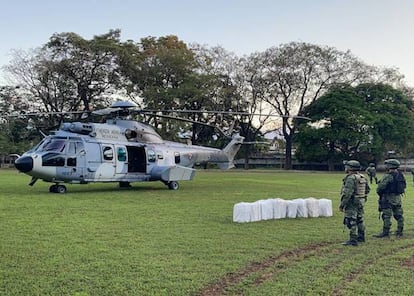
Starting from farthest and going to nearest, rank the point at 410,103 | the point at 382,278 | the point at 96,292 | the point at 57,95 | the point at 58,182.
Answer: the point at 410,103, the point at 57,95, the point at 58,182, the point at 382,278, the point at 96,292

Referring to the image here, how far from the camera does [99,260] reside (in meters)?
7.12

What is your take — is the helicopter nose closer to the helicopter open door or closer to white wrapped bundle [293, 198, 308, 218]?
the helicopter open door

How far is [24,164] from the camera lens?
56.2 ft

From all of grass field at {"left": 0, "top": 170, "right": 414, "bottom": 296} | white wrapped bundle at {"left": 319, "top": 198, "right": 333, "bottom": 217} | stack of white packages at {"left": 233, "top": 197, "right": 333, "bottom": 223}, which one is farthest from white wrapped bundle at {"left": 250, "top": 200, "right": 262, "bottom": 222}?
white wrapped bundle at {"left": 319, "top": 198, "right": 333, "bottom": 217}

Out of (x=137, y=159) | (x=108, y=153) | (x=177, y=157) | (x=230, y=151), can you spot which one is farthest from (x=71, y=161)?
(x=230, y=151)

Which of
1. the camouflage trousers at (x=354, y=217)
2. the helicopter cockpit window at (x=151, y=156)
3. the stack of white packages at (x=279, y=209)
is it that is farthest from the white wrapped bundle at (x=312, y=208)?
the helicopter cockpit window at (x=151, y=156)

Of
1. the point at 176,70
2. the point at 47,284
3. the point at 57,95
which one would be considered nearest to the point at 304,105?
the point at 176,70

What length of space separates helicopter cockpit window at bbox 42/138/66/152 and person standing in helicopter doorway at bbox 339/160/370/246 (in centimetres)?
1214

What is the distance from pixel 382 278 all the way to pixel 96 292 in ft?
12.1

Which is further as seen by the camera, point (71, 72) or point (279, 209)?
point (71, 72)

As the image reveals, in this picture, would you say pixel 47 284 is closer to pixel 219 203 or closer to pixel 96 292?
pixel 96 292

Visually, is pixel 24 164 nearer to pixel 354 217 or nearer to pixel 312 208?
pixel 312 208

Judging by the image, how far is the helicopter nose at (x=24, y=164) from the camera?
1711cm

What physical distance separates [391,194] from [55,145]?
1250 cm
